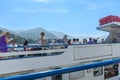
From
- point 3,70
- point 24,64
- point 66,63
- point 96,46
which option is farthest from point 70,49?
point 3,70

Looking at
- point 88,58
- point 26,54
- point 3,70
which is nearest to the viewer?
point 3,70

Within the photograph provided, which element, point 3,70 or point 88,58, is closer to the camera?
point 3,70

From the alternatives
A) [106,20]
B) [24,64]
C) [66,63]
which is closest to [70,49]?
[66,63]

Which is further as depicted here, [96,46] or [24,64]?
[96,46]

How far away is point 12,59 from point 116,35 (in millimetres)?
10791

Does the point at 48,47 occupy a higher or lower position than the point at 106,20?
lower

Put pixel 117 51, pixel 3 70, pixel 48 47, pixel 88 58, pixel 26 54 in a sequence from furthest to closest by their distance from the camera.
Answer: pixel 117 51
pixel 88 58
pixel 48 47
pixel 26 54
pixel 3 70

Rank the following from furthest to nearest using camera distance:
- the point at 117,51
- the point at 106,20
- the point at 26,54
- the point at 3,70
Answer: the point at 106,20
the point at 117,51
the point at 26,54
the point at 3,70

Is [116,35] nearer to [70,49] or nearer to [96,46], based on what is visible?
[96,46]

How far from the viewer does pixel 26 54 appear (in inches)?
394

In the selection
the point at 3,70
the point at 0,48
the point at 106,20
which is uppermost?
the point at 106,20

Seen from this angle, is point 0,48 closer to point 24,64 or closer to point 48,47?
point 24,64

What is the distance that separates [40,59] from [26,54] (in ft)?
1.80

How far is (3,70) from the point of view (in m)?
8.73
